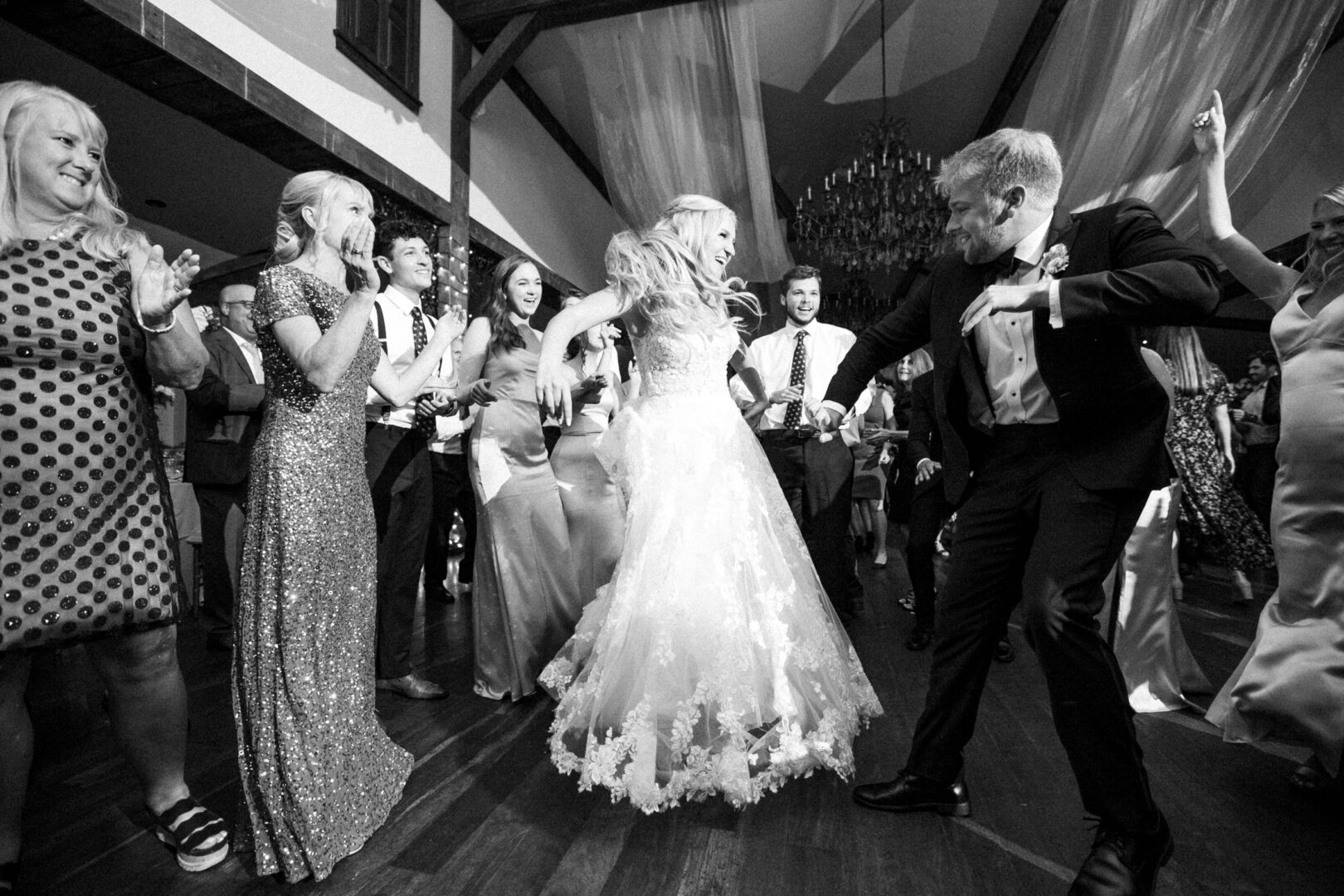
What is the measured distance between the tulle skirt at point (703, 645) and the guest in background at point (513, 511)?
0.49 m

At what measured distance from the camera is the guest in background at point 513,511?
2.62 m

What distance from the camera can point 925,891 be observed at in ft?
4.64

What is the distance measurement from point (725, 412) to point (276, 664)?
131 centimetres

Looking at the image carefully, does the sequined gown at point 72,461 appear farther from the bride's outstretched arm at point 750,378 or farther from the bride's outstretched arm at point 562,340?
the bride's outstretched arm at point 750,378

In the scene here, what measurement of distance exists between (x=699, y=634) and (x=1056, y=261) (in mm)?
1182

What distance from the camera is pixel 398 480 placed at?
2.63 meters

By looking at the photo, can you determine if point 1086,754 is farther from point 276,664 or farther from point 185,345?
point 185,345

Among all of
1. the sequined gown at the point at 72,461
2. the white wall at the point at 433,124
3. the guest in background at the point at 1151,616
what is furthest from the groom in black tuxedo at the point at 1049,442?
the white wall at the point at 433,124

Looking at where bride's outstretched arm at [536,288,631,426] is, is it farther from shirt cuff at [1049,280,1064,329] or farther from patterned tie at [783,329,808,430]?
patterned tie at [783,329,808,430]

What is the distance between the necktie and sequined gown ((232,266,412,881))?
0.86m

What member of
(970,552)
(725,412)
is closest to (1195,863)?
(970,552)

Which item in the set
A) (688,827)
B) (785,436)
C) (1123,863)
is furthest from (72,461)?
(785,436)

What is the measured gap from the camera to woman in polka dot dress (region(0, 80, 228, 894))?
1294 mm

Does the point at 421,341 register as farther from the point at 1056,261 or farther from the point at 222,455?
the point at 1056,261
